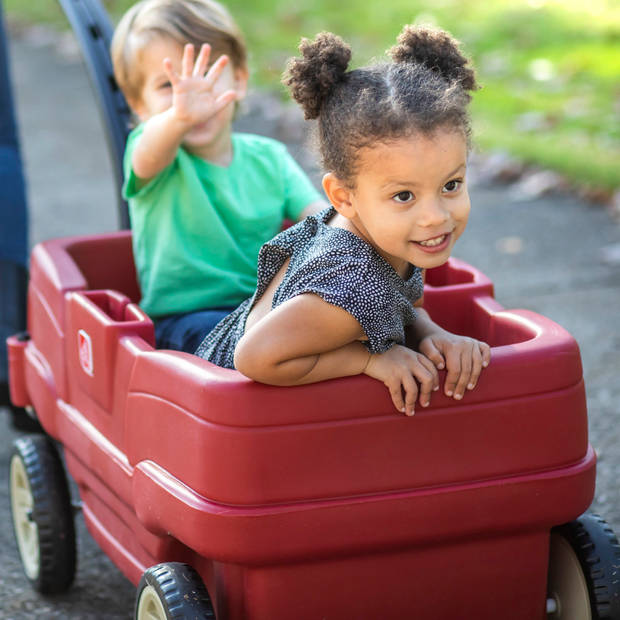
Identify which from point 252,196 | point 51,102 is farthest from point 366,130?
point 51,102

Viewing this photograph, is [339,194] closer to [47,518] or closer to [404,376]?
[404,376]

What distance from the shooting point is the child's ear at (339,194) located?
1729 mm

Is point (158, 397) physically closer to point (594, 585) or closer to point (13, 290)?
point (594, 585)

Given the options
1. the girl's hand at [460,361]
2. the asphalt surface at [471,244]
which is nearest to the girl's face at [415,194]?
the girl's hand at [460,361]

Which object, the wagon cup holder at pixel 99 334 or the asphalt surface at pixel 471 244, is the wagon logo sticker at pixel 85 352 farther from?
the asphalt surface at pixel 471 244

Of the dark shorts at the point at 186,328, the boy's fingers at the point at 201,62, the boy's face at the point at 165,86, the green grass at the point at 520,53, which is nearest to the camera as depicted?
the boy's fingers at the point at 201,62

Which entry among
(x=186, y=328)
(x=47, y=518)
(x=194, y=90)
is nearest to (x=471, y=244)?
(x=186, y=328)

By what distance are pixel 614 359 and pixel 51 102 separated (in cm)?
482

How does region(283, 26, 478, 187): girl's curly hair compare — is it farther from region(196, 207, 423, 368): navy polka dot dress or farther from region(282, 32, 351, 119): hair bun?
region(196, 207, 423, 368): navy polka dot dress

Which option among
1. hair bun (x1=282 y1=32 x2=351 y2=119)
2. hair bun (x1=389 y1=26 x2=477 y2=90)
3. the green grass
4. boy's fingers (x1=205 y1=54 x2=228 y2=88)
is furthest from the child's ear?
the green grass

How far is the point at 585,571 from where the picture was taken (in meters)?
1.82

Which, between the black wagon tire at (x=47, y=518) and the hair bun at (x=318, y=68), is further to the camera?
the black wagon tire at (x=47, y=518)

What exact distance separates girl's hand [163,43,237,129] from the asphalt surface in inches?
37.3

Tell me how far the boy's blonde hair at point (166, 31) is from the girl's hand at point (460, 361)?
42.2 inches
